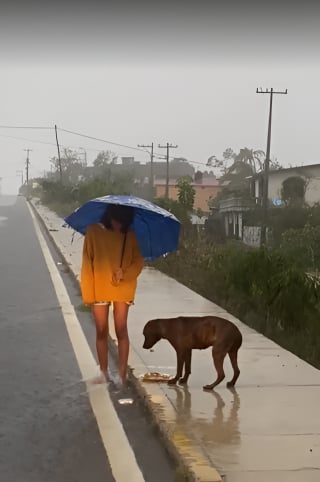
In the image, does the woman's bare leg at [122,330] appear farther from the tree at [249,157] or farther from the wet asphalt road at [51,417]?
the tree at [249,157]

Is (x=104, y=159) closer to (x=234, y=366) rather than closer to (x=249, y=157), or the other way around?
(x=249, y=157)

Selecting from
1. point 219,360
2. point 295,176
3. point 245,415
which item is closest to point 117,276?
point 219,360

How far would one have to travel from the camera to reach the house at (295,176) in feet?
157

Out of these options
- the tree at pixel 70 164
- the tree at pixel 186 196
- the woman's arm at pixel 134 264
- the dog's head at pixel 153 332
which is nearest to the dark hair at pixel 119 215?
the woman's arm at pixel 134 264

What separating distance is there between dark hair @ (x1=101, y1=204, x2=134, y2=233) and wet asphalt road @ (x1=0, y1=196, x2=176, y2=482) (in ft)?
4.57

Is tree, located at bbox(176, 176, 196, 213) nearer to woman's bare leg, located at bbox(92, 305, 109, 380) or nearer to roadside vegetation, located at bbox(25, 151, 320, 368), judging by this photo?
roadside vegetation, located at bbox(25, 151, 320, 368)

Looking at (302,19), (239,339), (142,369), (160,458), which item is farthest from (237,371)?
(302,19)

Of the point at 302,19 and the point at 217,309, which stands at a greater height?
the point at 302,19

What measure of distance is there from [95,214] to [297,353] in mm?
2854

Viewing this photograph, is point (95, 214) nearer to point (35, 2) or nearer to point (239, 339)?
point (239, 339)

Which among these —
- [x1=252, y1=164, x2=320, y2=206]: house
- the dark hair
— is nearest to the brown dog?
the dark hair

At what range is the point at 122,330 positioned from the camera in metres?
6.84

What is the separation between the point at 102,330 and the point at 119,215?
1.01m

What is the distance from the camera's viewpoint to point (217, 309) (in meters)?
10.9
